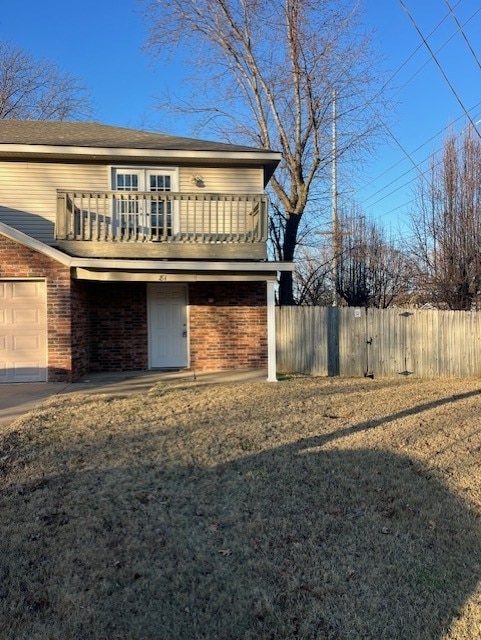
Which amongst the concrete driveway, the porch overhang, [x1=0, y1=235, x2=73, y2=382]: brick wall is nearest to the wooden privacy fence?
the concrete driveway

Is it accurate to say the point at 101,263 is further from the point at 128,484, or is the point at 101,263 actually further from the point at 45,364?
the point at 128,484

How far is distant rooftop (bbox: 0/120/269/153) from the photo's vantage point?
1195 centimetres

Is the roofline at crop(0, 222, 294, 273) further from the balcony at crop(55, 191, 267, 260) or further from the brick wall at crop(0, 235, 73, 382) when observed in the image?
the balcony at crop(55, 191, 267, 260)

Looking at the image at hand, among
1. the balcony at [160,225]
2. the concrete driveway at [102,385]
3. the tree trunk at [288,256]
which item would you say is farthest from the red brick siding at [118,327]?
the tree trunk at [288,256]

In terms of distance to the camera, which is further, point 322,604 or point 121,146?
point 121,146

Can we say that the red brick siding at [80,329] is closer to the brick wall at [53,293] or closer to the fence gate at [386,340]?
the brick wall at [53,293]

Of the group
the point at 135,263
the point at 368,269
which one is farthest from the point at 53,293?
the point at 368,269

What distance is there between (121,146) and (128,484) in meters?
9.36

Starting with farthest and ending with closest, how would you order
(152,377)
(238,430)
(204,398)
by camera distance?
1. (152,377)
2. (204,398)
3. (238,430)

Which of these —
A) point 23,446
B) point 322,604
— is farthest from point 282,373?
point 322,604

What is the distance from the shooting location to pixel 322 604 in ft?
9.46

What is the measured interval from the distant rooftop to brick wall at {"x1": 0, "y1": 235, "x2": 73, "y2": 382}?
309 centimetres

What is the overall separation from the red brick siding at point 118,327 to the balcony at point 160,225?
1.56m

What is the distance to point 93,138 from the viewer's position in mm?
12867
